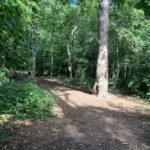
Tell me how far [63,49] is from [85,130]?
772 inches

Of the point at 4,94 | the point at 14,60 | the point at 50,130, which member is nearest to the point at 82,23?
A: the point at 4,94


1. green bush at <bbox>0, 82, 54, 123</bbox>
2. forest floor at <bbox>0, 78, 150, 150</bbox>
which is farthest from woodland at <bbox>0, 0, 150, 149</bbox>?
forest floor at <bbox>0, 78, 150, 150</bbox>

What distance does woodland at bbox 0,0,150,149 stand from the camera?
356 cm

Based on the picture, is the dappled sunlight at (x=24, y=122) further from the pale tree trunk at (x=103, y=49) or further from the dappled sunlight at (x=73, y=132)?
the pale tree trunk at (x=103, y=49)

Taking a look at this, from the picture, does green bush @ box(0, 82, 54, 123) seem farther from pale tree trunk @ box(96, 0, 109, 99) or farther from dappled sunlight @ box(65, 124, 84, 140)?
pale tree trunk @ box(96, 0, 109, 99)

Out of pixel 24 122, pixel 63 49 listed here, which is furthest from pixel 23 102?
pixel 63 49

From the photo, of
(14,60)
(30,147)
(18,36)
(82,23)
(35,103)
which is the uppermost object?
(82,23)

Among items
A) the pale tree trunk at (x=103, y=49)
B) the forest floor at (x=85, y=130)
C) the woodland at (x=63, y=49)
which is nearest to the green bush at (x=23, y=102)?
the woodland at (x=63, y=49)

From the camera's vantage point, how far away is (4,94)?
30.1 feet

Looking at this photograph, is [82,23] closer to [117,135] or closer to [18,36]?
[117,135]

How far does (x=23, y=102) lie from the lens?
8.79 metres

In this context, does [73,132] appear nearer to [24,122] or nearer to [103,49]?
[24,122]

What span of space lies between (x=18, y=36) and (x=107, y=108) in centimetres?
791

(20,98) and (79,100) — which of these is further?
(79,100)
